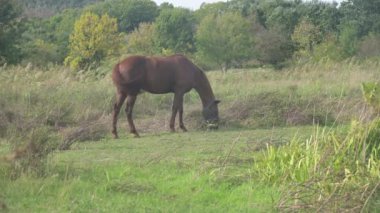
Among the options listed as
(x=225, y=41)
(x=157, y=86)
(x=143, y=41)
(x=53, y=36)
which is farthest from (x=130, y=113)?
(x=53, y=36)

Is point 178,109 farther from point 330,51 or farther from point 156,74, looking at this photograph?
point 330,51

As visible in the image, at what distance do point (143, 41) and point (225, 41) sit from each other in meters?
7.51

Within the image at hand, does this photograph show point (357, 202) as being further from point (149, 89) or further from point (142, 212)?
point (149, 89)

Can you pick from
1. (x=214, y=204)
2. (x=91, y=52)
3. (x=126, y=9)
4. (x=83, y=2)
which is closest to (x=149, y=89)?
(x=214, y=204)

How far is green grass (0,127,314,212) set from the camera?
7.06 metres

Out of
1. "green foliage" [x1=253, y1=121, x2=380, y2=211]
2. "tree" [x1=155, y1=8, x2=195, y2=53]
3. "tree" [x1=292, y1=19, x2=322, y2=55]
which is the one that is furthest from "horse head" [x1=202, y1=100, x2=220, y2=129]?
"tree" [x1=155, y1=8, x2=195, y2=53]

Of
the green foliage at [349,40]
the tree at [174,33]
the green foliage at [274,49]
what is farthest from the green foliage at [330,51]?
the tree at [174,33]

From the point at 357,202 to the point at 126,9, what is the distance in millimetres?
83760

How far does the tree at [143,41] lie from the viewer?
55356mm

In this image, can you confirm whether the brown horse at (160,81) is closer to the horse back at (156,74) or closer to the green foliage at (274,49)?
the horse back at (156,74)

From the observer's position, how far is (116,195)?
754 cm

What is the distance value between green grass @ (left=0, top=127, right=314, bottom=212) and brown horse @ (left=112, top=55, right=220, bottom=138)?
12.7 feet

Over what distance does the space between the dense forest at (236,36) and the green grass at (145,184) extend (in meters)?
26.3

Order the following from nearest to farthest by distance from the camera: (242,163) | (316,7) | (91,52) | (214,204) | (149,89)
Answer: (214,204) → (242,163) → (149,89) → (91,52) → (316,7)
